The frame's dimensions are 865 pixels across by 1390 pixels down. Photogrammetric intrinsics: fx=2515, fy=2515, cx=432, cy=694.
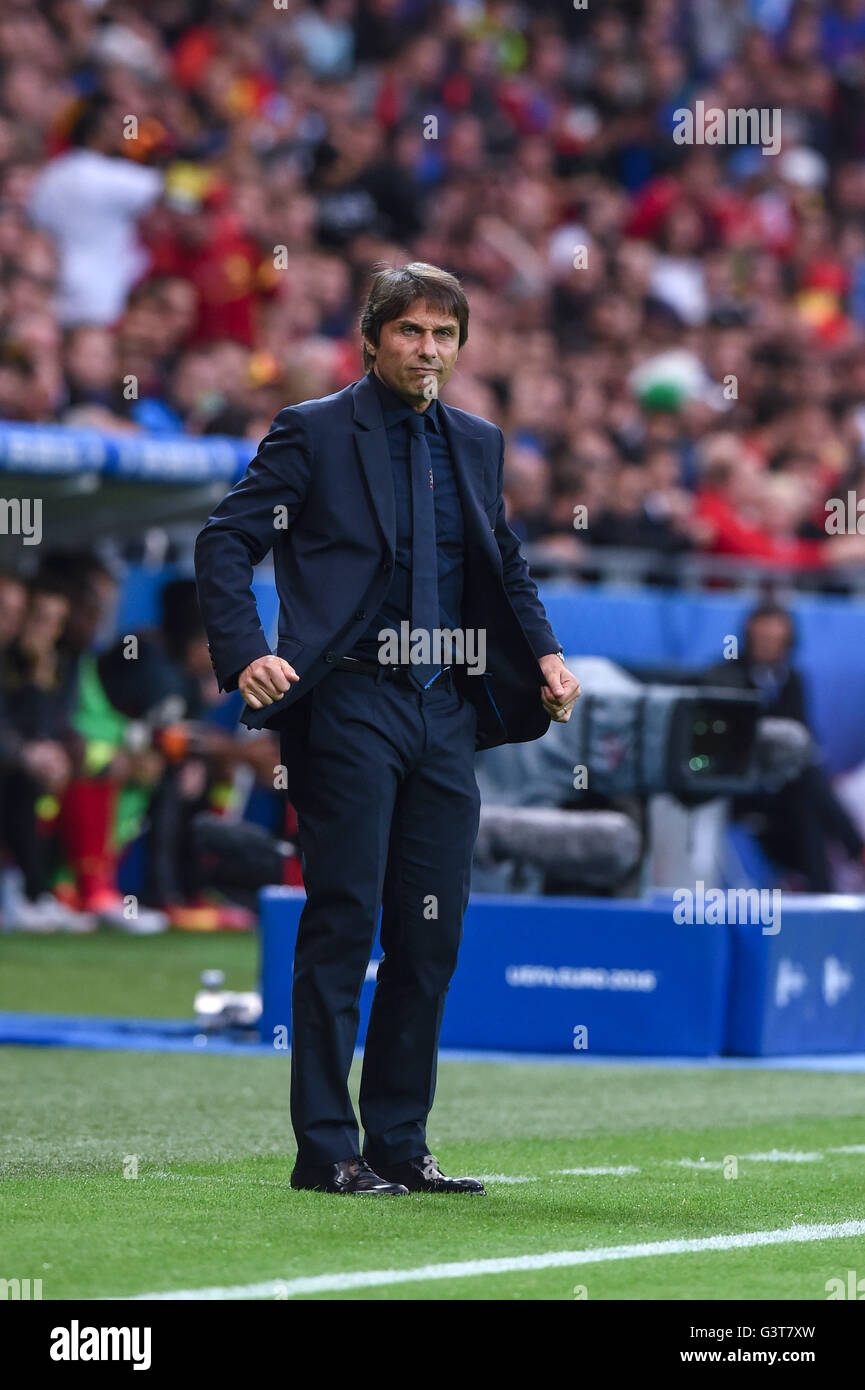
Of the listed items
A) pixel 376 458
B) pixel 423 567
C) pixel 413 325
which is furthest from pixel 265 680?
pixel 413 325

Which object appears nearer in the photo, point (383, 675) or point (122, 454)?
point (383, 675)

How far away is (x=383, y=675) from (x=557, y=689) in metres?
0.39

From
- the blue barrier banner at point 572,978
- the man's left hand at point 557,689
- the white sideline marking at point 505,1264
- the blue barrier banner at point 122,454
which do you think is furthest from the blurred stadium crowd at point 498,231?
the white sideline marking at point 505,1264

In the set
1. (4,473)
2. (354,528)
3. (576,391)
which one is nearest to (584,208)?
(576,391)

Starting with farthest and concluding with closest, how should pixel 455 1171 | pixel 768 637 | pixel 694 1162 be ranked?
pixel 768 637, pixel 694 1162, pixel 455 1171

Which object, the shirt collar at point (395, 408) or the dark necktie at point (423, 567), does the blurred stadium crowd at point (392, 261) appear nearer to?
the shirt collar at point (395, 408)

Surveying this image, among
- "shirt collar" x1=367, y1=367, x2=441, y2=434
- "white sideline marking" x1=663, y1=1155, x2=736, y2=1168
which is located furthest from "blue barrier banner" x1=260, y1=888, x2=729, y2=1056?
"shirt collar" x1=367, y1=367, x2=441, y2=434

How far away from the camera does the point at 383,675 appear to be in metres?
5.37

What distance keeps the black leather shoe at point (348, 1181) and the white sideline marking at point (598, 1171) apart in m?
0.66

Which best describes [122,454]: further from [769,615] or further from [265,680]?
[265,680]

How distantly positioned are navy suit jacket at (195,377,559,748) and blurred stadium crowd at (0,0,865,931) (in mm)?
7023

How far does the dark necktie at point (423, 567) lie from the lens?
5.40 m

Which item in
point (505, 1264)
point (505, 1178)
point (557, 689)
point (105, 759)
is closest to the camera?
point (505, 1264)
